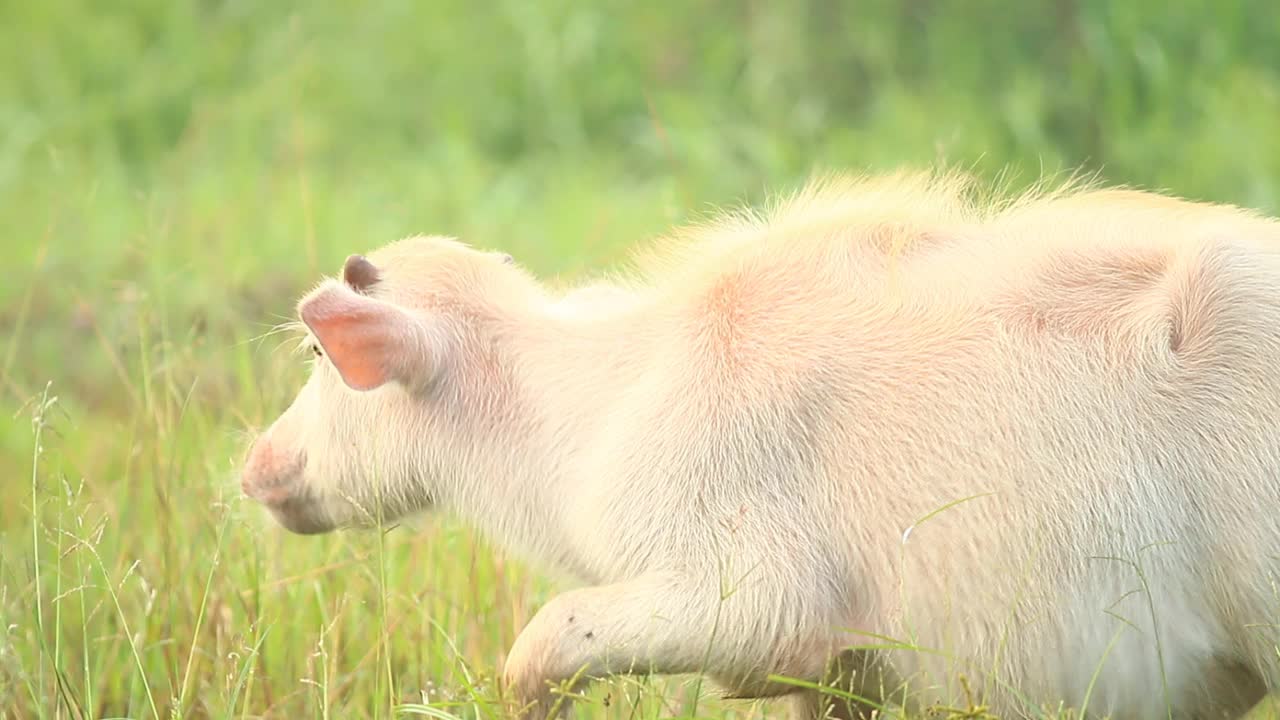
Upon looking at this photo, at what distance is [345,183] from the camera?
886 centimetres

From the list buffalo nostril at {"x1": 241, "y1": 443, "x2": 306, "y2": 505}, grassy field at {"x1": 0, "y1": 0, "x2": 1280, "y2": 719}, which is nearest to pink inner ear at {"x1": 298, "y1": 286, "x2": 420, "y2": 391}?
grassy field at {"x1": 0, "y1": 0, "x2": 1280, "y2": 719}

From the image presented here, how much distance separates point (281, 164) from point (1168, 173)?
440cm

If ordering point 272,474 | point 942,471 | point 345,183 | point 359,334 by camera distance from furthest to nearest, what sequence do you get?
point 345,183, point 272,474, point 359,334, point 942,471

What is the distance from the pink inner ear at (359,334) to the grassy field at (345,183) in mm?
343

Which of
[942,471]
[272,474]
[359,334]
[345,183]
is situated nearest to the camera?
[942,471]

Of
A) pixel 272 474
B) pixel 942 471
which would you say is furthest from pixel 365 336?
pixel 942 471

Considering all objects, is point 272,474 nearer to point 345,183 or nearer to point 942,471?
point 942,471

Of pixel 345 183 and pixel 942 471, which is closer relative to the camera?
pixel 942 471

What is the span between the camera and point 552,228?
7.84m

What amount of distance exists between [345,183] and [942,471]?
6.26 meters

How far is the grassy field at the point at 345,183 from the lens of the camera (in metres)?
3.96

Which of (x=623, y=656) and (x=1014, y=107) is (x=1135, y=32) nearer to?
(x=1014, y=107)

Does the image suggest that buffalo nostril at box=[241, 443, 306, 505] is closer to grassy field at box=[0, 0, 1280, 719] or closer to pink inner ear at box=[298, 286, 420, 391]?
grassy field at box=[0, 0, 1280, 719]

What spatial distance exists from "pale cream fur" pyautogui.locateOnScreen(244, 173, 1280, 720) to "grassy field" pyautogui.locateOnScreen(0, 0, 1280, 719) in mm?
285
